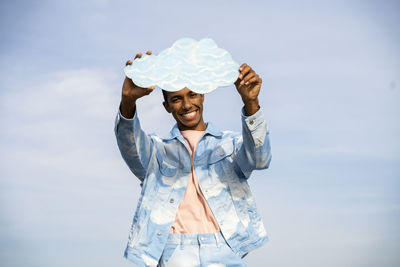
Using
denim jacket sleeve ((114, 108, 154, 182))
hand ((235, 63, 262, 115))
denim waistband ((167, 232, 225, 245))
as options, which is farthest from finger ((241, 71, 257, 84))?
denim waistband ((167, 232, 225, 245))

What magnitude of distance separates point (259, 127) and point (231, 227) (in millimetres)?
628

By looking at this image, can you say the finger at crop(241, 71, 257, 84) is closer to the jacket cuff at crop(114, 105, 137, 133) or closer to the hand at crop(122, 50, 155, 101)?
the hand at crop(122, 50, 155, 101)

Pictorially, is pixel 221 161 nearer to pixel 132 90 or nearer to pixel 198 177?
pixel 198 177

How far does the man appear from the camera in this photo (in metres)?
3.76

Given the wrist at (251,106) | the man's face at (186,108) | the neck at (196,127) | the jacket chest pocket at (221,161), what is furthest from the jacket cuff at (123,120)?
the wrist at (251,106)

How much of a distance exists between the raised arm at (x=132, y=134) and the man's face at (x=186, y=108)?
234 millimetres

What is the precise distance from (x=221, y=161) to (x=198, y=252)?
1.94 ft

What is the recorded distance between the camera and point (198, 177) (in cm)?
395

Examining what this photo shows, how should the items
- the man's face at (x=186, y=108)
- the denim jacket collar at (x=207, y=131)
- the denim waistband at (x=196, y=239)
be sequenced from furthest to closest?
the denim jacket collar at (x=207, y=131), the man's face at (x=186, y=108), the denim waistband at (x=196, y=239)

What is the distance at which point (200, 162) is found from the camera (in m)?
4.01

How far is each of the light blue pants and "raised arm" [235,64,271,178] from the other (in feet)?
1.67

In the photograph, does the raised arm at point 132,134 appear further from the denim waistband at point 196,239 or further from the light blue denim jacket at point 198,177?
the denim waistband at point 196,239

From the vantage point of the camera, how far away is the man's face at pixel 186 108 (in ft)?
13.0

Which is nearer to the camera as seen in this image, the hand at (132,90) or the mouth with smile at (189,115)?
the hand at (132,90)
